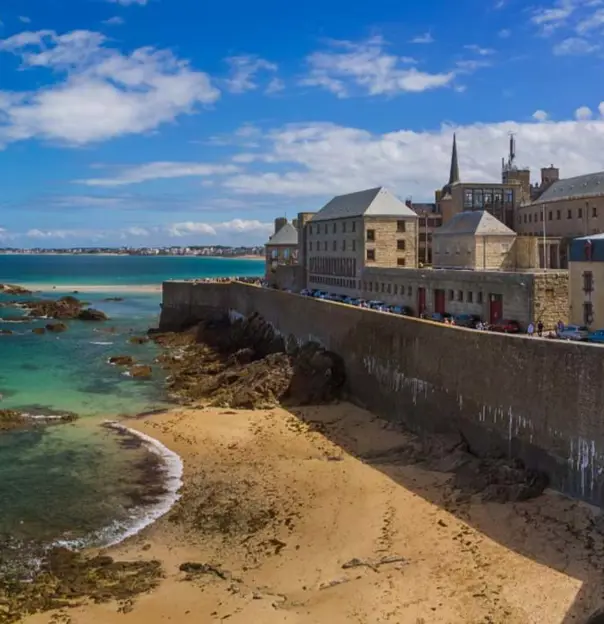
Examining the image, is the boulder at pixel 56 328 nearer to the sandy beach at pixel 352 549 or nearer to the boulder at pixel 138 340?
the boulder at pixel 138 340

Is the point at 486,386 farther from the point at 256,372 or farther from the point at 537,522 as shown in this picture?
the point at 256,372

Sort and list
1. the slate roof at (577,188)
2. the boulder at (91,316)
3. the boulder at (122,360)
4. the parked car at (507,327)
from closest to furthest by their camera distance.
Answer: the parked car at (507,327), the boulder at (122,360), the slate roof at (577,188), the boulder at (91,316)

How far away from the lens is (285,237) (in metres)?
67.9

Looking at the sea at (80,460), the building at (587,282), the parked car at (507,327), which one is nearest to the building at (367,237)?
the sea at (80,460)

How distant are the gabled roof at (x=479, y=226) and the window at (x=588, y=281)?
13466 mm

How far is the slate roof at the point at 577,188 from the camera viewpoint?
47219mm

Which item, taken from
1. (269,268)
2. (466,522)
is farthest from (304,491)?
(269,268)

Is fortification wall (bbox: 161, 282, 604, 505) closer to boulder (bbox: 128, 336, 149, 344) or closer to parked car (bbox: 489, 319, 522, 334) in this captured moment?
parked car (bbox: 489, 319, 522, 334)

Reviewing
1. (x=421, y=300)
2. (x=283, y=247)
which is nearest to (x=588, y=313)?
(x=421, y=300)

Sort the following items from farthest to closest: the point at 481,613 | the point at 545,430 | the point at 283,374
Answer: the point at 283,374 → the point at 545,430 → the point at 481,613

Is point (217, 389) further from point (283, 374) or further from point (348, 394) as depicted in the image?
point (348, 394)

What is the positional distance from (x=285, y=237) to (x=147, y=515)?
166ft

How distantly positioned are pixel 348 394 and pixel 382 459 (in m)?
7.50

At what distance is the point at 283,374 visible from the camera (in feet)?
104
